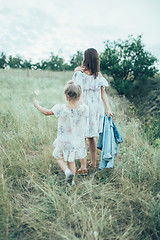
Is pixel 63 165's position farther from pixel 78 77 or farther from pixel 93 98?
pixel 78 77

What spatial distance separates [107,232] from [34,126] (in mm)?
3152

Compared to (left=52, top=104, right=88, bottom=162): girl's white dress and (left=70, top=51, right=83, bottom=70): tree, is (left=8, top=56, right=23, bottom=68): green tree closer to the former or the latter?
(left=70, top=51, right=83, bottom=70): tree

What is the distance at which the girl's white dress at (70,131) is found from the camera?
226cm

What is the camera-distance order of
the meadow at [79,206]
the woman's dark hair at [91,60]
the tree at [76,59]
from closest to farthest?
1. the meadow at [79,206]
2. the woman's dark hair at [91,60]
3. the tree at [76,59]

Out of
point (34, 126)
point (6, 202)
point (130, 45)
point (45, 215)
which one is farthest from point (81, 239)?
point (130, 45)

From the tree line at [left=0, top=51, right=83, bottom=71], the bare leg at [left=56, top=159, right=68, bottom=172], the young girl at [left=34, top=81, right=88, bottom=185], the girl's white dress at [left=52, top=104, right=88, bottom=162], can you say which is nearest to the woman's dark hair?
the young girl at [left=34, top=81, right=88, bottom=185]

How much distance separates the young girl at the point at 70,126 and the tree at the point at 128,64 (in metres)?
9.60

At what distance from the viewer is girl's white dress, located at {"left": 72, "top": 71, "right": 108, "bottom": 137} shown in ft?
8.51

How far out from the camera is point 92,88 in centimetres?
264

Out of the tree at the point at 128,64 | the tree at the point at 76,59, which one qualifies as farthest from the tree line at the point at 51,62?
the tree at the point at 128,64

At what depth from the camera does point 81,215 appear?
172 cm

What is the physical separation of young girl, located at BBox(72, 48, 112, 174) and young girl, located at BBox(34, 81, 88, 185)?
31 centimetres

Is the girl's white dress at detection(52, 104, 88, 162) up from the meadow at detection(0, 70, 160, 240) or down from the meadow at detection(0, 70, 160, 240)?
up

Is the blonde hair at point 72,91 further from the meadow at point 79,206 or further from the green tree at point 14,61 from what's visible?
the green tree at point 14,61
